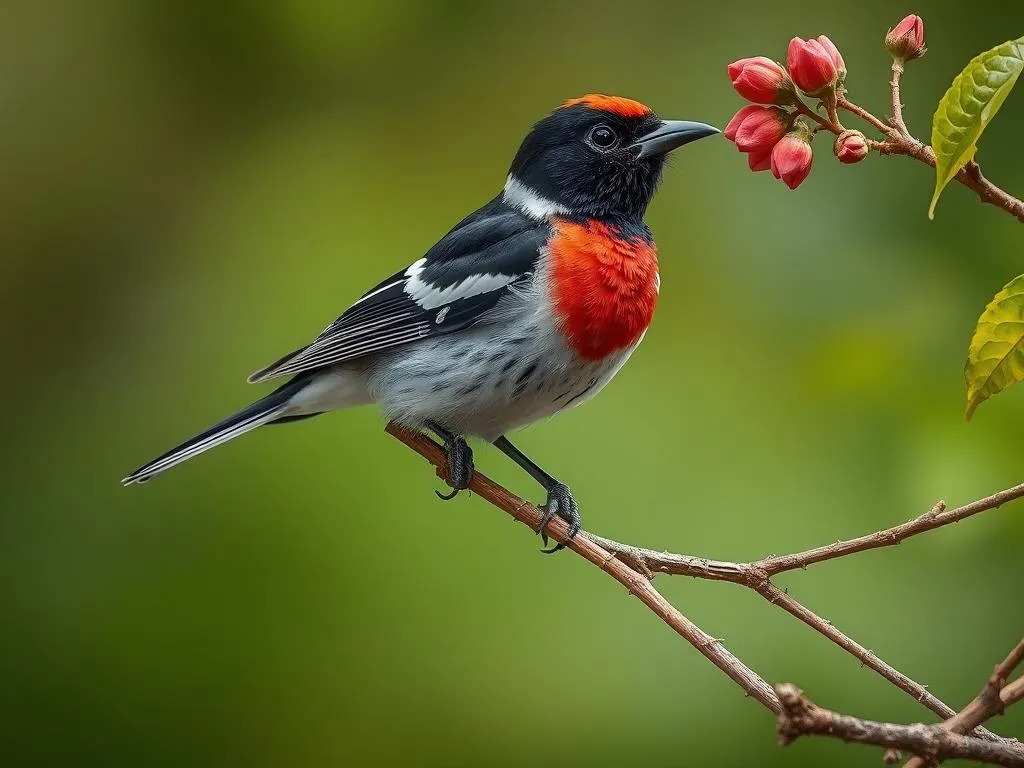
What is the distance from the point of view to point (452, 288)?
9.68 ft

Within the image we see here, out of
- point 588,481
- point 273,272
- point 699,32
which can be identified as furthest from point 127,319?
point 699,32

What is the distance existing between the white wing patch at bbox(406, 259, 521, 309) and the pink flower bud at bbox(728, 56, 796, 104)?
1.44m

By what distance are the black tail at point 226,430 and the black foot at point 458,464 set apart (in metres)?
0.46

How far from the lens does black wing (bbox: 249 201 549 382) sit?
9.46 feet

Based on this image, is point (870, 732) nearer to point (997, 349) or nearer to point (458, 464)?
point (997, 349)

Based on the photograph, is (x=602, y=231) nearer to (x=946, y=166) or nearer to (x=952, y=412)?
(x=952, y=412)

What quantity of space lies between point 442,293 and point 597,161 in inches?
20.0

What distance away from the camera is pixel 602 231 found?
2.91 meters

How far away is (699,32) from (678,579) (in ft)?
5.54

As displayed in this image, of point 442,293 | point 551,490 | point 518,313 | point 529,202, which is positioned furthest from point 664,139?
point 551,490

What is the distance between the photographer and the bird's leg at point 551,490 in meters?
2.82

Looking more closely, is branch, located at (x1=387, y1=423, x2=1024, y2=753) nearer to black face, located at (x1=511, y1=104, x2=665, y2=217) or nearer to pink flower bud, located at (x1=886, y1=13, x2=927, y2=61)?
pink flower bud, located at (x1=886, y1=13, x2=927, y2=61)

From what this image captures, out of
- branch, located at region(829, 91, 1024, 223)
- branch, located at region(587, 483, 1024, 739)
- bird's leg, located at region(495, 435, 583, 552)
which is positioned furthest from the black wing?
branch, located at region(829, 91, 1024, 223)

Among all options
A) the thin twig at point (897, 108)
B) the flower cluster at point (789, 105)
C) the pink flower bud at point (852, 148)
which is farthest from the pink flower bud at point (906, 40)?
the pink flower bud at point (852, 148)
